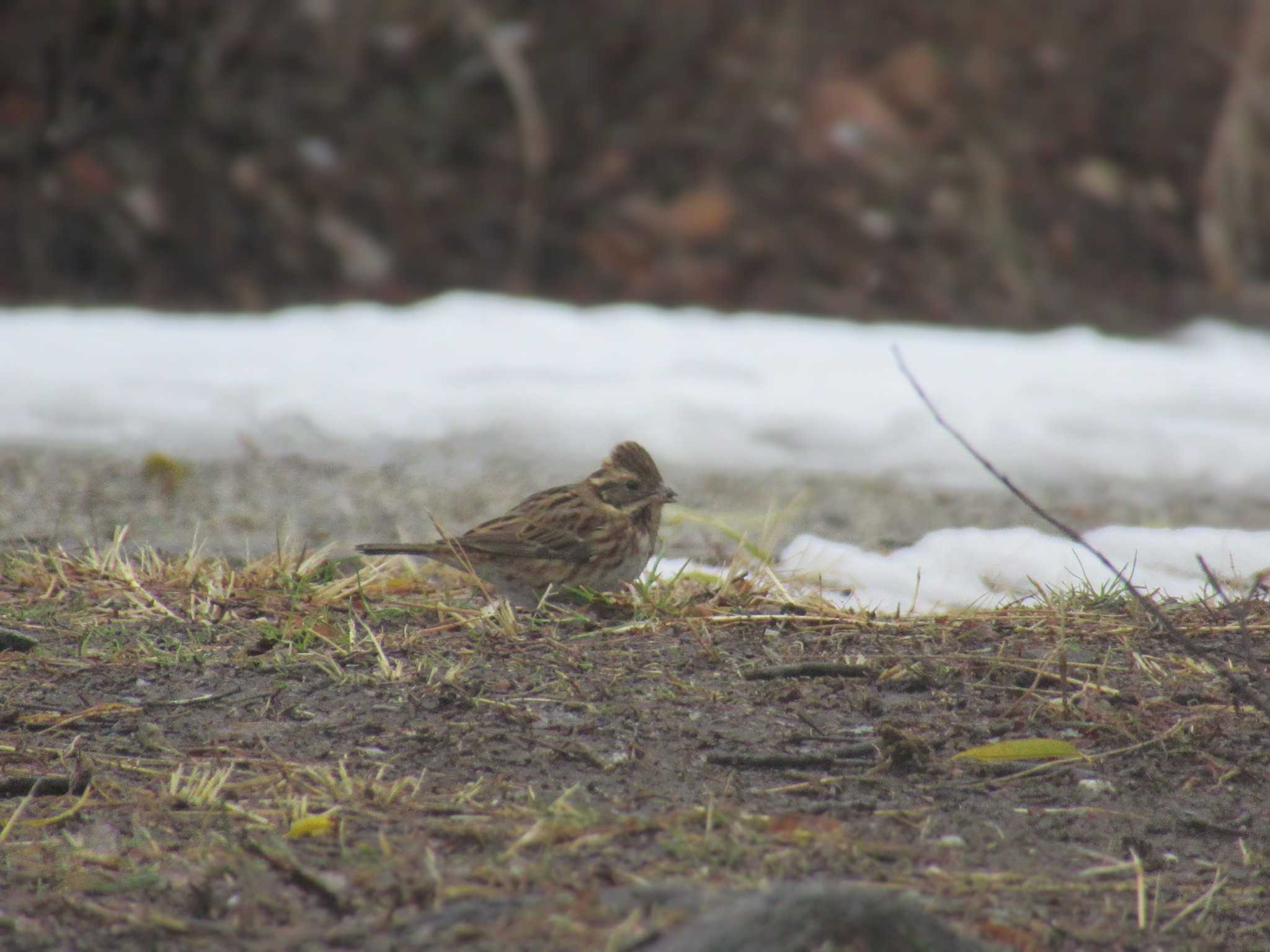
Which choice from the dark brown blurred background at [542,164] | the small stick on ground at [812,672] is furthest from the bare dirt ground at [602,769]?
the dark brown blurred background at [542,164]

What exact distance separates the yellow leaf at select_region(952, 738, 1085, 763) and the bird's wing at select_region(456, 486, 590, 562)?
4.95 ft

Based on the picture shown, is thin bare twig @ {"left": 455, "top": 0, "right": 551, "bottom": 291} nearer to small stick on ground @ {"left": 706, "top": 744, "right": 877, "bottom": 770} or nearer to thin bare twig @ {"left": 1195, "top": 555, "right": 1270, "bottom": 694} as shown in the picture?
thin bare twig @ {"left": 1195, "top": 555, "right": 1270, "bottom": 694}

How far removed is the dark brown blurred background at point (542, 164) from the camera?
1012 cm

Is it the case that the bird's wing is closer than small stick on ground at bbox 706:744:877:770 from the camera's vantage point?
No

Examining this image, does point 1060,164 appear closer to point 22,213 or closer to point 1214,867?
point 22,213

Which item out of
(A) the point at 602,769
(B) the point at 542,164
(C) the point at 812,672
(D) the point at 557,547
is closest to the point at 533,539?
Result: (D) the point at 557,547

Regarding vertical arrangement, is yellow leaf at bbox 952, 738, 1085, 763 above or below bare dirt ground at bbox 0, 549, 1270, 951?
above

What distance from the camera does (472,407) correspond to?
7.05 meters

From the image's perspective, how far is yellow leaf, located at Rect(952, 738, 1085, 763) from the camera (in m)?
3.19

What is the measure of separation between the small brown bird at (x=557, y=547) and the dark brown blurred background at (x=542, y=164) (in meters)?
5.95

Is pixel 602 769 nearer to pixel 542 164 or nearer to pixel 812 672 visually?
pixel 812 672

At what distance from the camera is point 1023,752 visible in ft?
10.5

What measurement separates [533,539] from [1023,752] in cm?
171

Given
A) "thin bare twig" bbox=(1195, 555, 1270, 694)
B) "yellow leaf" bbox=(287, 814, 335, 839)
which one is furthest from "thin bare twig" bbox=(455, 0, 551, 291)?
"yellow leaf" bbox=(287, 814, 335, 839)
